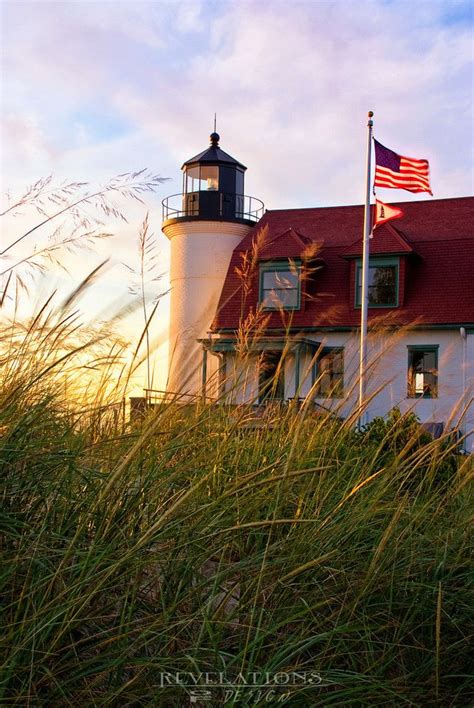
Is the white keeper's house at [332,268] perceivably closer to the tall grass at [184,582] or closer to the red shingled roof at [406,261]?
the red shingled roof at [406,261]

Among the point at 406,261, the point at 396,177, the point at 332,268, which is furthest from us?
the point at 332,268

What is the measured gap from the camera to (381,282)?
76.3 feet

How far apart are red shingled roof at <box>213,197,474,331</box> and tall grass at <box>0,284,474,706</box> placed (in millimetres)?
18753

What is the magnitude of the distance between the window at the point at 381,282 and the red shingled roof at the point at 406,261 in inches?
7.6

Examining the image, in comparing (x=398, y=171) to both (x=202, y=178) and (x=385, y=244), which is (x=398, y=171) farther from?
(x=202, y=178)

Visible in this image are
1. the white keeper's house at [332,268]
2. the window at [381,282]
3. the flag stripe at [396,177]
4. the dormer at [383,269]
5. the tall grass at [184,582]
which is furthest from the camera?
the window at [381,282]

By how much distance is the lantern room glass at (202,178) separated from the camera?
90.4 feet

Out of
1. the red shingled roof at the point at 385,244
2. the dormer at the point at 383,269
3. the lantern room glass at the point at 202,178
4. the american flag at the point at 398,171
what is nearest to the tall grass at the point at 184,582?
the american flag at the point at 398,171

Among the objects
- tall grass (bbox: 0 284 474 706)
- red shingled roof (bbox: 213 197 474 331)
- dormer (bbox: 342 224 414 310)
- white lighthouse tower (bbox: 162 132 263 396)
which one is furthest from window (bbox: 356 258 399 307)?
tall grass (bbox: 0 284 474 706)

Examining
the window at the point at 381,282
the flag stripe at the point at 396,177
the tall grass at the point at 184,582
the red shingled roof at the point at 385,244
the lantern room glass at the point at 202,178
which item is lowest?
the tall grass at the point at 184,582

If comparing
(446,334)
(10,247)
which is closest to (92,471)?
(10,247)

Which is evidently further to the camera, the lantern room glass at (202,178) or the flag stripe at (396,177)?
the lantern room glass at (202,178)

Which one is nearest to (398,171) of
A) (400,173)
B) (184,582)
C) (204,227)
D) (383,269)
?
(400,173)

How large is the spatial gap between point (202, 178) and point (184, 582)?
2636 centimetres
